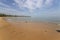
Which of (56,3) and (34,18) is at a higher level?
(56,3)

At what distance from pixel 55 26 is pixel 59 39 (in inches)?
16.3

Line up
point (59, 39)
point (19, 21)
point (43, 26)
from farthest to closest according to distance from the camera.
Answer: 1. point (19, 21)
2. point (43, 26)
3. point (59, 39)

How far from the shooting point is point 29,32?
155 cm

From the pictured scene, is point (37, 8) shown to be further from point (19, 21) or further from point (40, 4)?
point (19, 21)

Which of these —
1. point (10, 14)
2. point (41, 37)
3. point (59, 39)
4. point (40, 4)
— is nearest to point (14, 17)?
point (10, 14)

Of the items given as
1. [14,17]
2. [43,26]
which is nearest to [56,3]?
[43,26]

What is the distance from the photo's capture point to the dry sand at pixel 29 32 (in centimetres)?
140

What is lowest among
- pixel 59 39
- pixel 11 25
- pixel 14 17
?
pixel 59 39

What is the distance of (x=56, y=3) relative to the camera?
163 centimetres

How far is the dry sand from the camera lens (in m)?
1.40

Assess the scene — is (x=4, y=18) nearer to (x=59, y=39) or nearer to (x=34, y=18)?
(x=34, y=18)

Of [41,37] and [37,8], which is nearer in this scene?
[41,37]

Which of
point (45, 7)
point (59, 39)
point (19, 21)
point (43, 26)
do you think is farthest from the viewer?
point (19, 21)

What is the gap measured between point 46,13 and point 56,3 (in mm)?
197
